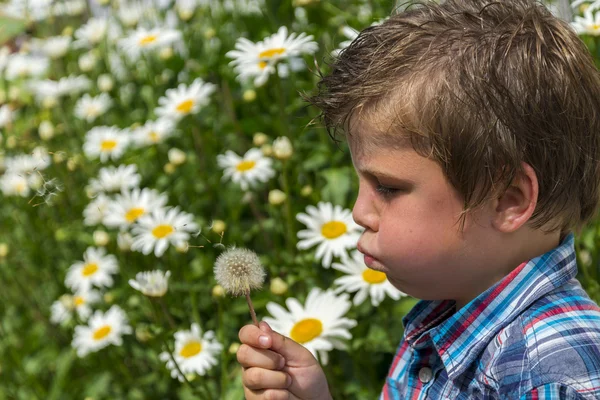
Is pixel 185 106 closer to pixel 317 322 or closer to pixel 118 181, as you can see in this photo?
pixel 118 181

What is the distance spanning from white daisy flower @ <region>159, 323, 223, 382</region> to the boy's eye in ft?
2.43

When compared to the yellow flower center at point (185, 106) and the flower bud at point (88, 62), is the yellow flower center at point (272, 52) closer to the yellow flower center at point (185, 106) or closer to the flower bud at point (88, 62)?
the yellow flower center at point (185, 106)

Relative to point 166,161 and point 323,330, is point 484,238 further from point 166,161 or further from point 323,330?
point 166,161

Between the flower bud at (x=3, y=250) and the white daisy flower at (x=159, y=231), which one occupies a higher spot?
the white daisy flower at (x=159, y=231)

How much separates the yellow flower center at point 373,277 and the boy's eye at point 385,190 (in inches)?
22.3

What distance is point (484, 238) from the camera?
3.08ft

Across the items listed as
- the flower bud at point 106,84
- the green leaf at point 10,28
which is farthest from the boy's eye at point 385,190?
the green leaf at point 10,28

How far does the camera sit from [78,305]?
2051 mm

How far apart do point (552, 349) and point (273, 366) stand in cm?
35

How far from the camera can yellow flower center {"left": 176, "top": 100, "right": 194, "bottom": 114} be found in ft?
7.23

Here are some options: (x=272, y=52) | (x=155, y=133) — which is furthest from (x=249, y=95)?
(x=272, y=52)

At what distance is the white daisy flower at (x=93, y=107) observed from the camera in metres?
2.73

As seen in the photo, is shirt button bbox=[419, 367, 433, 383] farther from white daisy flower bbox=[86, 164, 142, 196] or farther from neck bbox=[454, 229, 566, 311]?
white daisy flower bbox=[86, 164, 142, 196]

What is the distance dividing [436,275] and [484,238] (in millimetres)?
73
